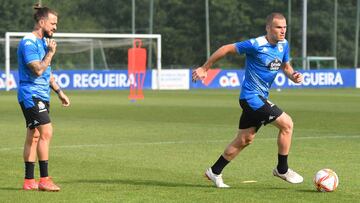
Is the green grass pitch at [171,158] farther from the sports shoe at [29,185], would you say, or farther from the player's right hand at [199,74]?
the player's right hand at [199,74]

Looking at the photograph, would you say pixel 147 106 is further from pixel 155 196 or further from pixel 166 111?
pixel 155 196

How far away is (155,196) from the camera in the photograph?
9719 millimetres

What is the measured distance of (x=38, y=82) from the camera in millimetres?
10297

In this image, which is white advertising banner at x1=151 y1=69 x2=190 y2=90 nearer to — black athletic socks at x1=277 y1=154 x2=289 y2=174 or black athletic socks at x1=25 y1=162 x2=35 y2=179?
black athletic socks at x1=277 y1=154 x2=289 y2=174

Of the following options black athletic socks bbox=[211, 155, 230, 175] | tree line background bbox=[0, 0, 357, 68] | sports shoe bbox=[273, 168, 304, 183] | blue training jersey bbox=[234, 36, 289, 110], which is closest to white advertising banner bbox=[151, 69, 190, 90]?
tree line background bbox=[0, 0, 357, 68]

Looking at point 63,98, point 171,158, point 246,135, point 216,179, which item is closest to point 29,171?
point 63,98

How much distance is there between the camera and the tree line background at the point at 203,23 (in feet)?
225

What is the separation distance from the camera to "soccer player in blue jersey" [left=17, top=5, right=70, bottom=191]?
10086 millimetres

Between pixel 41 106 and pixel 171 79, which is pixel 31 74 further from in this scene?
pixel 171 79

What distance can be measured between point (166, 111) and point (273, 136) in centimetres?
968

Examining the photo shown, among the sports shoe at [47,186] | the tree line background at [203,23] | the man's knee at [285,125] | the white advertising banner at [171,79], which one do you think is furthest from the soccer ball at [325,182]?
the tree line background at [203,23]

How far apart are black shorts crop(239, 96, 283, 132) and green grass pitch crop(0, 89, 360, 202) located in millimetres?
723

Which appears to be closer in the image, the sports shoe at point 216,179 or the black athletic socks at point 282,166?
the sports shoe at point 216,179

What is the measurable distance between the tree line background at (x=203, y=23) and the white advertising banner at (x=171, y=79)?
15396mm
